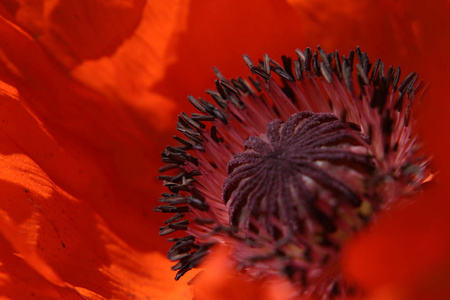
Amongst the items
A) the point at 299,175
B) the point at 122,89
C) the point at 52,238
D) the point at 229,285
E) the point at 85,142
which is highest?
the point at 122,89

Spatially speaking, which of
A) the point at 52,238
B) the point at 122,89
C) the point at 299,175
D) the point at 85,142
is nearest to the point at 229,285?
the point at 299,175

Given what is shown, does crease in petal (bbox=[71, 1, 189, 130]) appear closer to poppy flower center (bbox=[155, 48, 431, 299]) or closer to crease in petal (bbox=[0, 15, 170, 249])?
crease in petal (bbox=[0, 15, 170, 249])

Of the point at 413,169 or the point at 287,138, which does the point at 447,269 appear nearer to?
the point at 413,169

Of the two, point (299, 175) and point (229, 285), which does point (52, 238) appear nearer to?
point (229, 285)

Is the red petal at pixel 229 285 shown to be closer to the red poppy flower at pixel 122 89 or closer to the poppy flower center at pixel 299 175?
the red poppy flower at pixel 122 89

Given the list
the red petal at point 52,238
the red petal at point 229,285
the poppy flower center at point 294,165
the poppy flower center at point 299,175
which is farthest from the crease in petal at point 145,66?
the red petal at point 229,285

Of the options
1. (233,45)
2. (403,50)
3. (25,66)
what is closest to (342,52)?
(403,50)

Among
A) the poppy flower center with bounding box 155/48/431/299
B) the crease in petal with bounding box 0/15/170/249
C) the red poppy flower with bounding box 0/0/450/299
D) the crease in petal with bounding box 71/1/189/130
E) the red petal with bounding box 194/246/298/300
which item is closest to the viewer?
the red petal with bounding box 194/246/298/300

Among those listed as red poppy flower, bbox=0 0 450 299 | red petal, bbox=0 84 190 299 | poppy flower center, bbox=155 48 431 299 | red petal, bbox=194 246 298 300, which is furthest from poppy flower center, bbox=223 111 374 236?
red petal, bbox=0 84 190 299
